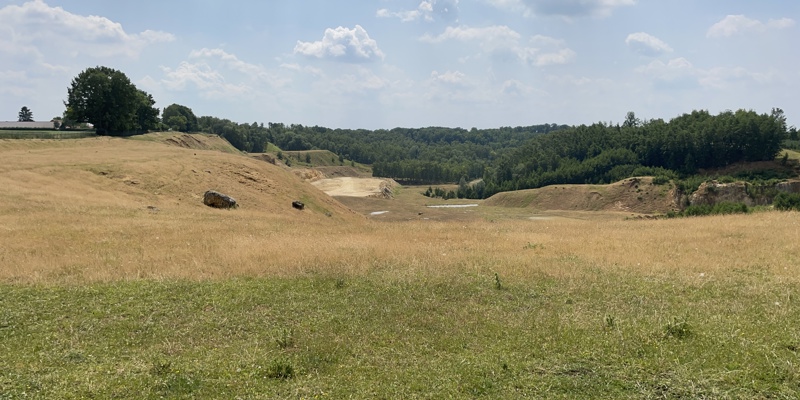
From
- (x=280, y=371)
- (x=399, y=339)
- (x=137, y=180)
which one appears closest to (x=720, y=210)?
(x=399, y=339)

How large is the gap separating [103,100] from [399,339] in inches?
3293

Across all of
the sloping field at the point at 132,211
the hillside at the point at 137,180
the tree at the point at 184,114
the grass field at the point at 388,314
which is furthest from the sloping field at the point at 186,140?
the grass field at the point at 388,314

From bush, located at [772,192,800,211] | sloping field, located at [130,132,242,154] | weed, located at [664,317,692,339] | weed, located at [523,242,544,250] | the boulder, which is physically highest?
sloping field, located at [130,132,242,154]

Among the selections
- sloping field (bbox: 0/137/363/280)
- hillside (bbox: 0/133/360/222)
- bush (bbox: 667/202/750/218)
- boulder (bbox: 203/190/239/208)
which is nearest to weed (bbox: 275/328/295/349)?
sloping field (bbox: 0/137/363/280)

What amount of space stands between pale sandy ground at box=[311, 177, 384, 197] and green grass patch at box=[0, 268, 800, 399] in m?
88.0

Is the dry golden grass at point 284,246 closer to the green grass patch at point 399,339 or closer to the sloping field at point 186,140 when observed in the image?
the green grass patch at point 399,339

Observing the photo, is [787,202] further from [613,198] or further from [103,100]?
[103,100]

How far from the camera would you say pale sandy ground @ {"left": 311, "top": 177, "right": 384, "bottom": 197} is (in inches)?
4129

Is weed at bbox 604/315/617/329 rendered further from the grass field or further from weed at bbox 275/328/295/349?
weed at bbox 275/328/295/349

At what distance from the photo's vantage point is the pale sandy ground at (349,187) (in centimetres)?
10487

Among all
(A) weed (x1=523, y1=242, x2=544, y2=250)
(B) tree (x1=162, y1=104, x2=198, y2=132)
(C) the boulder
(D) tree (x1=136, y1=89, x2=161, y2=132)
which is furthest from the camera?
(B) tree (x1=162, y1=104, x2=198, y2=132)

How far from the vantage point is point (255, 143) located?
19838cm

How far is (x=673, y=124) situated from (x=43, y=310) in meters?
146

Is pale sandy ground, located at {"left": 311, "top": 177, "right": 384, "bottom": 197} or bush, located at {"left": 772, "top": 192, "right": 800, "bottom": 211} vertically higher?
bush, located at {"left": 772, "top": 192, "right": 800, "bottom": 211}
